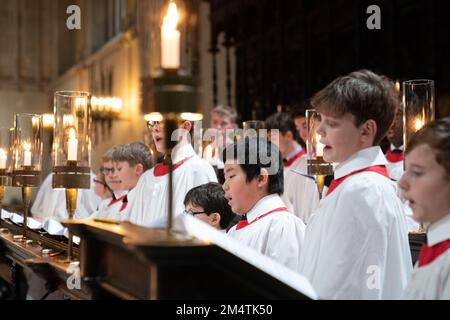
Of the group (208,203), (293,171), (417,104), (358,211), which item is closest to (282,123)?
(293,171)

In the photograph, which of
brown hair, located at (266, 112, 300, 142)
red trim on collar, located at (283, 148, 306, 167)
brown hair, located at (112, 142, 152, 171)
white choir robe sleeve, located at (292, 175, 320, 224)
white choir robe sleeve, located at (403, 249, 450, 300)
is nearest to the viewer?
white choir robe sleeve, located at (403, 249, 450, 300)

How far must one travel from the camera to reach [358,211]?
2.34m

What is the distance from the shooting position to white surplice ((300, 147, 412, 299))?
2293 mm

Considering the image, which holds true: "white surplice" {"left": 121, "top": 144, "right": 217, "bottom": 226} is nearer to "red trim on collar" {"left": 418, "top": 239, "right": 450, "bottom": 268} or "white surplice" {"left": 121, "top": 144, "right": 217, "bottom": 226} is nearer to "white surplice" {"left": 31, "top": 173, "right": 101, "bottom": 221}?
"white surplice" {"left": 31, "top": 173, "right": 101, "bottom": 221}

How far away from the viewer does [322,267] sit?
2328 millimetres

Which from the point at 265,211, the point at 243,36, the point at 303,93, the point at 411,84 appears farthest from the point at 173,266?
the point at 243,36

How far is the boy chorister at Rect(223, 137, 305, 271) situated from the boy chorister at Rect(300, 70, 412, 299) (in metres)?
0.69

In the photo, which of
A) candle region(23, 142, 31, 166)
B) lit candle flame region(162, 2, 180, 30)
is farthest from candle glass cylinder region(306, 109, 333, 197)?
candle region(23, 142, 31, 166)

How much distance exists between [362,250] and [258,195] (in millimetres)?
1143

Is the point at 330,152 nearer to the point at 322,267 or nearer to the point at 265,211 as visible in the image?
the point at 322,267

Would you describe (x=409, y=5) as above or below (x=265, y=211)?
above

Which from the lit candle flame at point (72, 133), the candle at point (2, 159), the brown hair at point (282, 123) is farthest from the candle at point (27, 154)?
the brown hair at point (282, 123)

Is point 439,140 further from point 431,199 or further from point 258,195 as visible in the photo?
point 258,195

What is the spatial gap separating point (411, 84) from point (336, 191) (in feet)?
5.51
